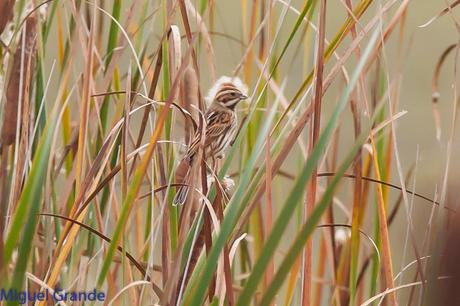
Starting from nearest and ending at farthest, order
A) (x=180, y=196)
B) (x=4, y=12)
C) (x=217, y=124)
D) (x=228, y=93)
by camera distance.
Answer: (x=4, y=12) → (x=180, y=196) → (x=217, y=124) → (x=228, y=93)

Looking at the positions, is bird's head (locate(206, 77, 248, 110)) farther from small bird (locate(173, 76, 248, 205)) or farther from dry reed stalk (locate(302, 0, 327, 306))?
dry reed stalk (locate(302, 0, 327, 306))

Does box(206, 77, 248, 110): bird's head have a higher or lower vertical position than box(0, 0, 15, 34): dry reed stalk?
lower

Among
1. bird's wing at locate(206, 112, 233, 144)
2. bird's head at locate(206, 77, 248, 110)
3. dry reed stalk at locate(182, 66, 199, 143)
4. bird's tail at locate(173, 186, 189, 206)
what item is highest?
bird's head at locate(206, 77, 248, 110)

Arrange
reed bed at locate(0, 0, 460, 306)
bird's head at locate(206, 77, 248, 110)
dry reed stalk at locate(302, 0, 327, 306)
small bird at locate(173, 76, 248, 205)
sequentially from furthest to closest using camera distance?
bird's head at locate(206, 77, 248, 110) < small bird at locate(173, 76, 248, 205) < dry reed stalk at locate(302, 0, 327, 306) < reed bed at locate(0, 0, 460, 306)

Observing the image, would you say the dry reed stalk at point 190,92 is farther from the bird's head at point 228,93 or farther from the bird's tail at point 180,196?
the bird's head at point 228,93

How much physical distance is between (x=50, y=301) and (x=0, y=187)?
0.16m

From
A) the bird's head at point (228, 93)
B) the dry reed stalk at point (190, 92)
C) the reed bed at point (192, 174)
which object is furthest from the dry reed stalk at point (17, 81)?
the bird's head at point (228, 93)

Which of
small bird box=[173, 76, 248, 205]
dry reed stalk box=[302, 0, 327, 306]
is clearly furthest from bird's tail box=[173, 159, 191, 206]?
dry reed stalk box=[302, 0, 327, 306]

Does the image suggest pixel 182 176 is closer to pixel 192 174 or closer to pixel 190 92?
pixel 190 92

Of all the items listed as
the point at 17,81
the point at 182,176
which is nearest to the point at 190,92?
the point at 182,176

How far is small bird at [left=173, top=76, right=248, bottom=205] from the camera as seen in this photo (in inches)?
53.7

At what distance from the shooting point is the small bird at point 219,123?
136 centimetres

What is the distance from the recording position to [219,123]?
1537 mm

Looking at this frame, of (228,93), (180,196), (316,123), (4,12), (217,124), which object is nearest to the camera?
(316,123)
